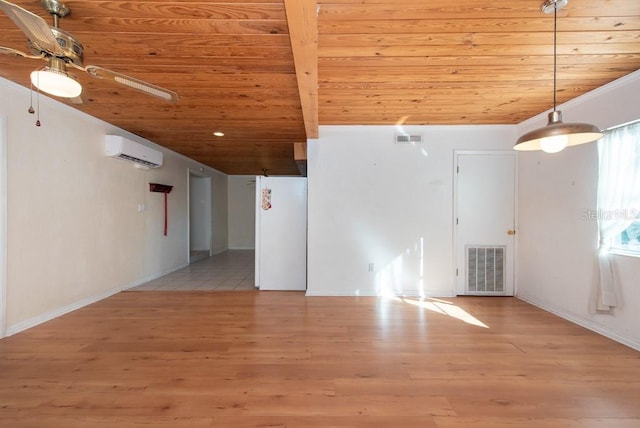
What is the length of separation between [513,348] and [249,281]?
3.85 m

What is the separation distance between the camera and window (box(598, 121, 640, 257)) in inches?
95.7

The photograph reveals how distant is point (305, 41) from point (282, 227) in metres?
3.01

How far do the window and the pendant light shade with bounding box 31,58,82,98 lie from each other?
4.40 meters

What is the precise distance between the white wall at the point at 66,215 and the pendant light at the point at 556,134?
14.5ft

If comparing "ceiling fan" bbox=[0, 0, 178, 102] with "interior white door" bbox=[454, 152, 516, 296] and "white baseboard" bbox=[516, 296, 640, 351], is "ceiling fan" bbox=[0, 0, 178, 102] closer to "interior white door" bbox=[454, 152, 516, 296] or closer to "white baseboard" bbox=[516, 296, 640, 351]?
"interior white door" bbox=[454, 152, 516, 296]

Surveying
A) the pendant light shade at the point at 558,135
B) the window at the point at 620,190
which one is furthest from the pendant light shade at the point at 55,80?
the window at the point at 620,190

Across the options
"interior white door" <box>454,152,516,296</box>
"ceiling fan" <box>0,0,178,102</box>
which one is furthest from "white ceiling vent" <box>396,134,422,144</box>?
"ceiling fan" <box>0,0,178,102</box>

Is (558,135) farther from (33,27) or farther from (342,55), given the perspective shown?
(33,27)

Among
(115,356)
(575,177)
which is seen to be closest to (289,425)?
(115,356)

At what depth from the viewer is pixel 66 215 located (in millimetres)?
3211

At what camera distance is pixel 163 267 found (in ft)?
17.0

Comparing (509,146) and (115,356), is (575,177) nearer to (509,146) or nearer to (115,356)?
(509,146)

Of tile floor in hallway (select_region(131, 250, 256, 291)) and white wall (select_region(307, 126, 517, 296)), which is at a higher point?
white wall (select_region(307, 126, 517, 296))

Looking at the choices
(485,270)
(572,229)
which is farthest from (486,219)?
(572,229)
